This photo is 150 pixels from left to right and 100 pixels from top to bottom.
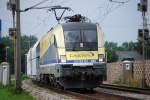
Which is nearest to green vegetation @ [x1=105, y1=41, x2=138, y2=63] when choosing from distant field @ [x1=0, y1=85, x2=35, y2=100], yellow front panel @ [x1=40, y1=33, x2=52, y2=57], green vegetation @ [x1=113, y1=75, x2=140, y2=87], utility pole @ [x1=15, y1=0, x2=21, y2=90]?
green vegetation @ [x1=113, y1=75, x2=140, y2=87]

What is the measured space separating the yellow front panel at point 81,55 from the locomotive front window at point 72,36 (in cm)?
72

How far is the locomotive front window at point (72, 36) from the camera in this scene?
25.1 metres

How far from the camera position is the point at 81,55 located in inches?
975

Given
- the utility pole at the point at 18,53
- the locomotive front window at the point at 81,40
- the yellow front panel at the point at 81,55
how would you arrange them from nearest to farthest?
the yellow front panel at the point at 81,55 < the locomotive front window at the point at 81,40 < the utility pole at the point at 18,53

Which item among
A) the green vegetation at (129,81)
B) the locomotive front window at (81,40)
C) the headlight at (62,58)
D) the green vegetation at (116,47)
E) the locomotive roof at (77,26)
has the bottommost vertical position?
the green vegetation at (129,81)

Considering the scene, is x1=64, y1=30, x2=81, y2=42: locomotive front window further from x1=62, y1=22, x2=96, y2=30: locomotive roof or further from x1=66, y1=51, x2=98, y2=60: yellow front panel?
x1=66, y1=51, x2=98, y2=60: yellow front panel

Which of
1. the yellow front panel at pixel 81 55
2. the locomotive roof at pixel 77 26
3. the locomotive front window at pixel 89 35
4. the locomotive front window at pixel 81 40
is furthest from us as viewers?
the locomotive roof at pixel 77 26

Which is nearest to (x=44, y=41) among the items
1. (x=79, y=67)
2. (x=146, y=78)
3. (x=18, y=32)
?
(x=18, y=32)

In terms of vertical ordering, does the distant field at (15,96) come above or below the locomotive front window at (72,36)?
below

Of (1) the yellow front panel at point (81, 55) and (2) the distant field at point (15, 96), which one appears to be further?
(1) the yellow front panel at point (81, 55)

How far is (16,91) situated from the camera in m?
27.0

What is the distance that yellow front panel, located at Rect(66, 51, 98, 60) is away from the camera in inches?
970

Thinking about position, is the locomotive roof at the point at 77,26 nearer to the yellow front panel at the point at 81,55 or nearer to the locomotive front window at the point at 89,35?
the locomotive front window at the point at 89,35

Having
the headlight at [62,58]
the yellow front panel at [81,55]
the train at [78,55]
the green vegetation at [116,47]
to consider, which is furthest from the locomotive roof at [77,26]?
the green vegetation at [116,47]
